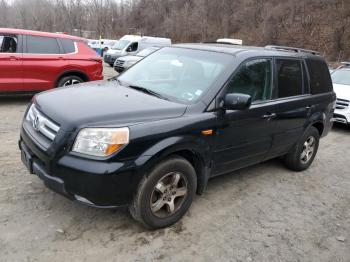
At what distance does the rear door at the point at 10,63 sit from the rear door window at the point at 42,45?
0.72ft

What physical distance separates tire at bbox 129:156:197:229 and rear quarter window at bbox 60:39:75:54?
6172 mm

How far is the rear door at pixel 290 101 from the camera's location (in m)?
4.70

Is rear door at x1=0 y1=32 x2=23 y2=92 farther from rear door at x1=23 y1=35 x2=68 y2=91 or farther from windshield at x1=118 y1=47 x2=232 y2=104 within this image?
windshield at x1=118 y1=47 x2=232 y2=104

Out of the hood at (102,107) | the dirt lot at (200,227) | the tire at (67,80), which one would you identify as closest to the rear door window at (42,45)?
the tire at (67,80)

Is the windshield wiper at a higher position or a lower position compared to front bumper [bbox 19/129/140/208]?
higher

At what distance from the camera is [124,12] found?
66062mm

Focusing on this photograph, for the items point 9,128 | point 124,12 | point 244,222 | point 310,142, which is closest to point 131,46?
point 9,128

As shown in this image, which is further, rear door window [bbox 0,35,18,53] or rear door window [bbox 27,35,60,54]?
rear door window [bbox 27,35,60,54]

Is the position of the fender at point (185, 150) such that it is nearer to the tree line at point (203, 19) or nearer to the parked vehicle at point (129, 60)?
the parked vehicle at point (129, 60)

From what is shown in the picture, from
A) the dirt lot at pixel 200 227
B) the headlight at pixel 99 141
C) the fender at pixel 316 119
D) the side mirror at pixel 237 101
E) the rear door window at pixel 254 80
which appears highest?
the rear door window at pixel 254 80

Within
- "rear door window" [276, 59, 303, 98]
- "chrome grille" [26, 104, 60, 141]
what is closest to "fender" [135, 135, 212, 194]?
"chrome grille" [26, 104, 60, 141]

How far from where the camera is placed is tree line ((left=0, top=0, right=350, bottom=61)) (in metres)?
29.6

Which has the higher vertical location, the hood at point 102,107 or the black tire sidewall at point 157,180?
the hood at point 102,107

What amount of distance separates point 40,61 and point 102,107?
5549 mm
